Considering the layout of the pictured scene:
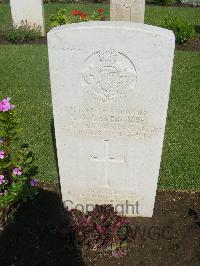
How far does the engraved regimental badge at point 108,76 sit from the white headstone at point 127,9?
4.09 metres

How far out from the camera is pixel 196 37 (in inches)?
425

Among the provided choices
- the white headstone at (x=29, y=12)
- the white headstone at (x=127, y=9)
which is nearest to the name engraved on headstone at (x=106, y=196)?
the white headstone at (x=127, y=9)

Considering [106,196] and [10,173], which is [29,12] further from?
[106,196]

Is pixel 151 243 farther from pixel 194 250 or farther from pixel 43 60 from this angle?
pixel 43 60

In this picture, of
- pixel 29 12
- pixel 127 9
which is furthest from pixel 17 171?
pixel 29 12

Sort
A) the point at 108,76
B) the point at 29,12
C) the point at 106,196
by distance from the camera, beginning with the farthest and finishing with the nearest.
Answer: the point at 29,12 → the point at 106,196 → the point at 108,76

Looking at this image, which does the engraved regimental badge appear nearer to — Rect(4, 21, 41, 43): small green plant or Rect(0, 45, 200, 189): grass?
Rect(0, 45, 200, 189): grass

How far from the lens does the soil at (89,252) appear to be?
3.67 meters

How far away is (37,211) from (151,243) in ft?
4.42

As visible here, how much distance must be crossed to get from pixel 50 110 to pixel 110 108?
11.4ft

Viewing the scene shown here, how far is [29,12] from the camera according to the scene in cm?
1051

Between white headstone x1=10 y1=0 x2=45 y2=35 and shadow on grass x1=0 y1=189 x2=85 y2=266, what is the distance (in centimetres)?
753

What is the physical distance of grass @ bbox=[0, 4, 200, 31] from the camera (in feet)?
40.4

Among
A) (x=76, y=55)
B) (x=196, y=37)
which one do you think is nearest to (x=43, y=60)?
(x=196, y=37)
